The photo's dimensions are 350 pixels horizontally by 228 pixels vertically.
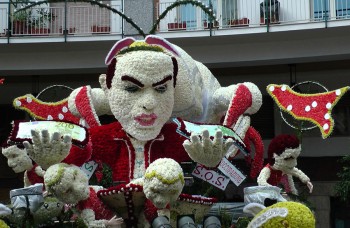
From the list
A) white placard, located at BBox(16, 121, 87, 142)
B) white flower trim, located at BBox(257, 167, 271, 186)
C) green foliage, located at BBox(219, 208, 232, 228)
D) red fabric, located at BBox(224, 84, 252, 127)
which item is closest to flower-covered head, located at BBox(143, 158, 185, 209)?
white placard, located at BBox(16, 121, 87, 142)

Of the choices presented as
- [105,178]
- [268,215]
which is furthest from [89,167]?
[268,215]

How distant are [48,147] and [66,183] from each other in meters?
0.34

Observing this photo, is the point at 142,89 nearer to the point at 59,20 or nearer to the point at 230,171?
the point at 230,171

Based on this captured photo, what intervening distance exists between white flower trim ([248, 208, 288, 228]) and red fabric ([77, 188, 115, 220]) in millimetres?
1277

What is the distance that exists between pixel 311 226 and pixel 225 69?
1024 cm

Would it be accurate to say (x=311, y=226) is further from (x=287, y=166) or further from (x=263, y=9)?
(x=263, y=9)

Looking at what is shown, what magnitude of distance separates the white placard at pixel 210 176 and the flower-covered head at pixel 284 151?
1.03 metres

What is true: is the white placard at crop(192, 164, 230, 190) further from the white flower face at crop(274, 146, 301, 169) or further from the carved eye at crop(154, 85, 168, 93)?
the white flower face at crop(274, 146, 301, 169)

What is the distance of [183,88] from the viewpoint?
597 cm

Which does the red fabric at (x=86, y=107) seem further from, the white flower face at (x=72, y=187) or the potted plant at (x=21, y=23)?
the potted plant at (x=21, y=23)

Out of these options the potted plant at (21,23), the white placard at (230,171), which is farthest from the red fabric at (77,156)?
the potted plant at (21,23)

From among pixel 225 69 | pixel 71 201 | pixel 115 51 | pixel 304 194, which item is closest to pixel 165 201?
pixel 71 201

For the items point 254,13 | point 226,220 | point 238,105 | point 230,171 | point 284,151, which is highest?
point 254,13

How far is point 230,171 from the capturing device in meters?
5.68
